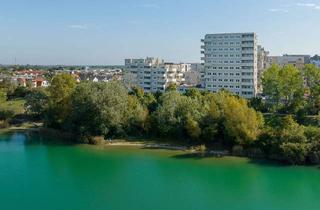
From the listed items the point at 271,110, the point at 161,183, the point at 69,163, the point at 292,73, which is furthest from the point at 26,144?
the point at 292,73

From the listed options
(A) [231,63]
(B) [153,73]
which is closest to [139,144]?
(A) [231,63]

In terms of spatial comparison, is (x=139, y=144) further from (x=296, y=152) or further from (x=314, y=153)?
(x=314, y=153)

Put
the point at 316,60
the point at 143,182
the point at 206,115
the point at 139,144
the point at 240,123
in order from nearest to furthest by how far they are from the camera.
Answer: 1. the point at 143,182
2. the point at 240,123
3. the point at 206,115
4. the point at 139,144
5. the point at 316,60

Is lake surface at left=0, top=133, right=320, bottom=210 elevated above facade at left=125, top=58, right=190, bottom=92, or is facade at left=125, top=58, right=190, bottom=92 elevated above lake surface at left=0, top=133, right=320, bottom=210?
facade at left=125, top=58, right=190, bottom=92

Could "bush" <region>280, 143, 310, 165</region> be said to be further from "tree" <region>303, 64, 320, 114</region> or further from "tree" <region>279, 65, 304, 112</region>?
"tree" <region>279, 65, 304, 112</region>

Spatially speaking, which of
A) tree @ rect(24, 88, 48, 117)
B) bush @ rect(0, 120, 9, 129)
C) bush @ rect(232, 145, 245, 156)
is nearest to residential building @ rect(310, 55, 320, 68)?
bush @ rect(232, 145, 245, 156)

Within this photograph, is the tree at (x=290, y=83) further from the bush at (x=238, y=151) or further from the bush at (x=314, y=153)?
the bush at (x=314, y=153)

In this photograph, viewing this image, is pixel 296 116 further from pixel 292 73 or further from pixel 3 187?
pixel 3 187
